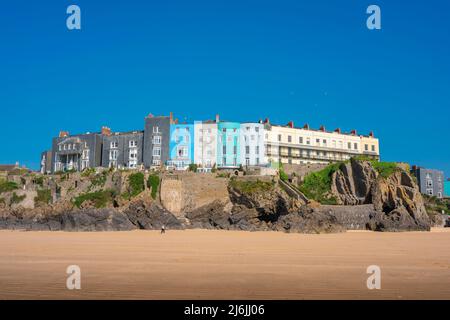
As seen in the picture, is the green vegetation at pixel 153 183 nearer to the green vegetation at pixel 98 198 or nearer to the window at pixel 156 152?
the green vegetation at pixel 98 198

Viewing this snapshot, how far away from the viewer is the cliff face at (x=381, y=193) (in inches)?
1162

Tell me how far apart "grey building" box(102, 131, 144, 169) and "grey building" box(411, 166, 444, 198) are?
53.9 meters

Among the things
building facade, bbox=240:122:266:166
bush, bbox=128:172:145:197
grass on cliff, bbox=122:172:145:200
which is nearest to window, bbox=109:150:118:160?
building facade, bbox=240:122:266:166

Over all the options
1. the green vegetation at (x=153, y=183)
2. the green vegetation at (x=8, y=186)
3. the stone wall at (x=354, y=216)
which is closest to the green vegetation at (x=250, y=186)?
the stone wall at (x=354, y=216)

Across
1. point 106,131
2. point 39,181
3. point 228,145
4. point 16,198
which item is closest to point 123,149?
point 106,131

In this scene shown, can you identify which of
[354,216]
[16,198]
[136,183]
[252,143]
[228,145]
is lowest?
[354,216]

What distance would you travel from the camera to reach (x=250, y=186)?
37.6m

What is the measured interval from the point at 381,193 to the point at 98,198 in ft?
85.4

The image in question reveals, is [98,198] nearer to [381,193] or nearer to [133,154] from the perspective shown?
[133,154]

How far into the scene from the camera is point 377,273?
9125 millimetres

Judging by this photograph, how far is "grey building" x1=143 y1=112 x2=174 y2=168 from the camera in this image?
57.7 metres

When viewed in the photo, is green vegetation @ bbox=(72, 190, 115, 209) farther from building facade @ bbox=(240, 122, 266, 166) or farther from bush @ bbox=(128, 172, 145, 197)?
building facade @ bbox=(240, 122, 266, 166)
